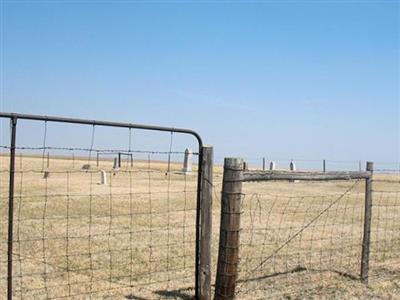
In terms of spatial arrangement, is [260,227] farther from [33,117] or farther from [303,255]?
[33,117]

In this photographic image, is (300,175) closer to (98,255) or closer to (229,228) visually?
(229,228)

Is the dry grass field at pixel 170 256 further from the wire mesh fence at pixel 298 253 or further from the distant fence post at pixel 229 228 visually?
the distant fence post at pixel 229 228

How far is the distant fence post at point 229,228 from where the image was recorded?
6.23 meters

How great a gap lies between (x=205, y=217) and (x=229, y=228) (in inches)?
12.6

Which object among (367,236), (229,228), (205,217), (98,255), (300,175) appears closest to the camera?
(229,228)

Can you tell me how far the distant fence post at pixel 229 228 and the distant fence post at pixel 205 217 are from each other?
0.18 metres

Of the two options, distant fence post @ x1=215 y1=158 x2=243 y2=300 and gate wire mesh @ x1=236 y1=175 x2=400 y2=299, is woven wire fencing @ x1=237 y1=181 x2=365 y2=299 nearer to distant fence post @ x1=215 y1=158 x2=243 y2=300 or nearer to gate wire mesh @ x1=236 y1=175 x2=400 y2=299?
gate wire mesh @ x1=236 y1=175 x2=400 y2=299

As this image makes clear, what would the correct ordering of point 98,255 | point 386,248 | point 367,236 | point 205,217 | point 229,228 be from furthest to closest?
point 386,248 → point 98,255 → point 367,236 → point 205,217 → point 229,228

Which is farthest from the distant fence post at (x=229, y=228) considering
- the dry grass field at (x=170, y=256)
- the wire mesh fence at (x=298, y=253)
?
the dry grass field at (x=170, y=256)

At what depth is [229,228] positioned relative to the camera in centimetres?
623

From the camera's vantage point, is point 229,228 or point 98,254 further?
point 98,254

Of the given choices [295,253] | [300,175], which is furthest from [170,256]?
[300,175]

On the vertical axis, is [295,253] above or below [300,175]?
below

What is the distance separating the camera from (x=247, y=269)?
8.36 metres
